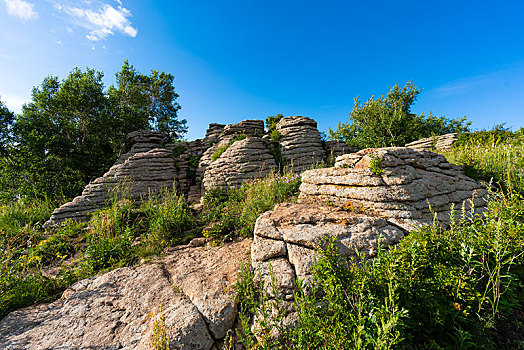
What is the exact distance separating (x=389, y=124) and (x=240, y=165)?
17.2 meters

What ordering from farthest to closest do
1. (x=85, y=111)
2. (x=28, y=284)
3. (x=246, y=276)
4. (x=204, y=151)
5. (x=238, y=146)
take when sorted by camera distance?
(x=85, y=111)
(x=204, y=151)
(x=238, y=146)
(x=28, y=284)
(x=246, y=276)

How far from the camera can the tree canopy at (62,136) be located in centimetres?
1298

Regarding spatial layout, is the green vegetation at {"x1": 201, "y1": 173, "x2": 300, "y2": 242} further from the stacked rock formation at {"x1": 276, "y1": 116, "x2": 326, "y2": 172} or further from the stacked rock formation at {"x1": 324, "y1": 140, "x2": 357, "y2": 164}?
the stacked rock formation at {"x1": 324, "y1": 140, "x2": 357, "y2": 164}

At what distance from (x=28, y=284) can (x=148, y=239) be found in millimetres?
2158

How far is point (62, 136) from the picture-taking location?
14.9 metres

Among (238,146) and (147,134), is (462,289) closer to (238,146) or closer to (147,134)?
(238,146)

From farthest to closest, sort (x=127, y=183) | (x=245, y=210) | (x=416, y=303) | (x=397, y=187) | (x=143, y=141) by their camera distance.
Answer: (x=143, y=141) → (x=127, y=183) → (x=245, y=210) → (x=397, y=187) → (x=416, y=303)

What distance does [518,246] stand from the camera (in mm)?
2301

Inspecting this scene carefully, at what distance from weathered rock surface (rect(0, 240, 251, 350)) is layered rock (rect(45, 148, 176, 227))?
5.14 metres

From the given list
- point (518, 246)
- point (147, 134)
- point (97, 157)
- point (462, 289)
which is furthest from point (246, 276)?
point (97, 157)

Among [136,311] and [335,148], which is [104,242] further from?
[335,148]

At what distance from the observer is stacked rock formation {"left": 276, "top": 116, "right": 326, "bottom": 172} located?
13.3 meters

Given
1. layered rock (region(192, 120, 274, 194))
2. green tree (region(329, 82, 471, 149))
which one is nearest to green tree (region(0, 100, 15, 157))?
layered rock (region(192, 120, 274, 194))

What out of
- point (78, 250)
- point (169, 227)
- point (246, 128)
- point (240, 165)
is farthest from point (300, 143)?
point (78, 250)
